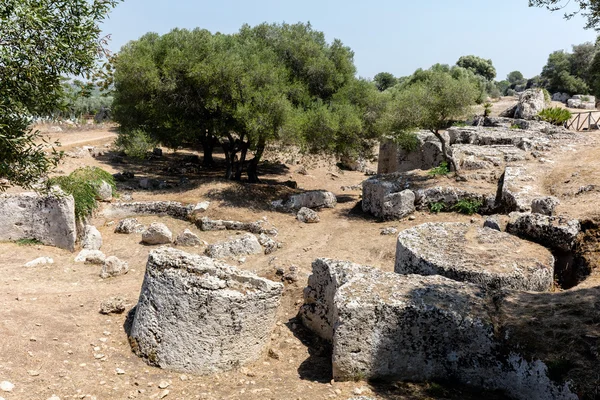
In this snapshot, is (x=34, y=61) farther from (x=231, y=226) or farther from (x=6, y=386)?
(x=231, y=226)

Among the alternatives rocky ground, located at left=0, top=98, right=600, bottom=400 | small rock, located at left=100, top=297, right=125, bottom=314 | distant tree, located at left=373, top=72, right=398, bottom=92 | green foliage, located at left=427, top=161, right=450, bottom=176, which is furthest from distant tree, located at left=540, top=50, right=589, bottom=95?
small rock, located at left=100, top=297, right=125, bottom=314

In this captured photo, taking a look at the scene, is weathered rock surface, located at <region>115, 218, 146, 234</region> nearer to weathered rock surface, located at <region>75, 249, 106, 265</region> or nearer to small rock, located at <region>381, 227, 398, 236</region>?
weathered rock surface, located at <region>75, 249, 106, 265</region>

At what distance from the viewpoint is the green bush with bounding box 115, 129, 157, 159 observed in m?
18.2

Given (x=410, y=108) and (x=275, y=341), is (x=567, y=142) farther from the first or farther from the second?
(x=275, y=341)

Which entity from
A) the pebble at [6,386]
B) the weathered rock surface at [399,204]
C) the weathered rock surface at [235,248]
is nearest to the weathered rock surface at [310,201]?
the weathered rock surface at [399,204]

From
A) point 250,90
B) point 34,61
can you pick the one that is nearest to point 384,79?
point 250,90

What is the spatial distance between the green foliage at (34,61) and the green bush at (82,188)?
17.9 ft

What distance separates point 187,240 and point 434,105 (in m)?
9.21

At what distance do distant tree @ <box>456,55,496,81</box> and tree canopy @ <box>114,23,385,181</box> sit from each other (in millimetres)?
50605

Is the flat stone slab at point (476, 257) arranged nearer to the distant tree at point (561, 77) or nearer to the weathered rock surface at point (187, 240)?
the weathered rock surface at point (187, 240)

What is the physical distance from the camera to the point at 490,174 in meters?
15.5

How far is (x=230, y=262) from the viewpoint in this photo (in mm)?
11430

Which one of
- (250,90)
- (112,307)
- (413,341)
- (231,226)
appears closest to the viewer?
(413,341)

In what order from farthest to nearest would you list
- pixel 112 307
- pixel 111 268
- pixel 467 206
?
pixel 467 206 → pixel 111 268 → pixel 112 307
